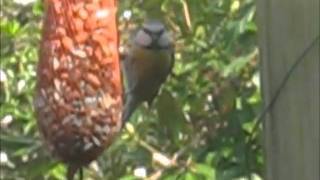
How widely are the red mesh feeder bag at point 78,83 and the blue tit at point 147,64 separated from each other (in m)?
0.31

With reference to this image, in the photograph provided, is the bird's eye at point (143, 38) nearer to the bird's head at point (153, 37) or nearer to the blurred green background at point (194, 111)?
the bird's head at point (153, 37)

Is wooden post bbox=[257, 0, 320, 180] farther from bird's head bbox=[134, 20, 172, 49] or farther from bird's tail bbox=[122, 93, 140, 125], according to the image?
bird's tail bbox=[122, 93, 140, 125]

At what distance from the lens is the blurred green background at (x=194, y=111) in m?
2.28

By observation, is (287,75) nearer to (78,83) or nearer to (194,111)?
(78,83)

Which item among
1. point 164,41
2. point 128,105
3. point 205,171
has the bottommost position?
point 205,171

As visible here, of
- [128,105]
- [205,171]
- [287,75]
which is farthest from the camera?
[205,171]

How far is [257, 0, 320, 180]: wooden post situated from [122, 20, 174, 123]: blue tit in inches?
21.4

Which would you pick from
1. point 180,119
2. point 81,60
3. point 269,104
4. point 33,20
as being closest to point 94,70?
point 81,60

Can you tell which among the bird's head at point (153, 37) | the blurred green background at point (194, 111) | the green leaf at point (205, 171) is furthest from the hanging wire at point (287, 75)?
the green leaf at point (205, 171)

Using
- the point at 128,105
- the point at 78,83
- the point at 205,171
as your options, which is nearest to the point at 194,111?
the point at 205,171

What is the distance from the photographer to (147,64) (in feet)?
6.20

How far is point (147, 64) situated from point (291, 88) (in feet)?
2.18

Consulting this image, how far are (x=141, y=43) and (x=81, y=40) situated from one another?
463mm

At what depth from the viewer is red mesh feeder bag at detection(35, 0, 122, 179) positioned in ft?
4.75
